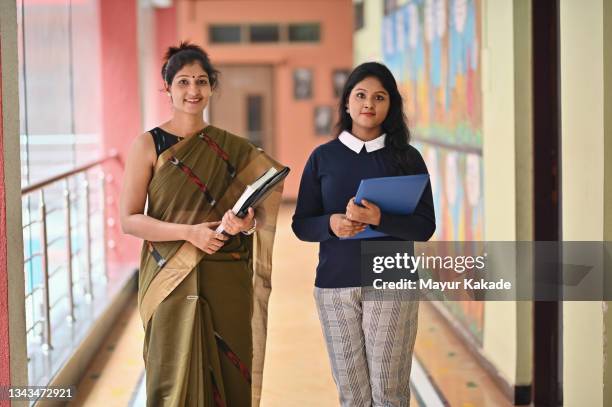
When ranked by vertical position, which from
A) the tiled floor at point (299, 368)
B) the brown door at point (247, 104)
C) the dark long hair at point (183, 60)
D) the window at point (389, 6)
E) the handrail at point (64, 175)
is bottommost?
the tiled floor at point (299, 368)

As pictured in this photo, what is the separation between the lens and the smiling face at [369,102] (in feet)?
8.58

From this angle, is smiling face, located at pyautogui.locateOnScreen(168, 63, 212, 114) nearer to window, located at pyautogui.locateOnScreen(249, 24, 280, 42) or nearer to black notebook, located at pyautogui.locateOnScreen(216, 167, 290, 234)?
black notebook, located at pyautogui.locateOnScreen(216, 167, 290, 234)

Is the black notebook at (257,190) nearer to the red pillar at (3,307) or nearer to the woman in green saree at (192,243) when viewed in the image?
the woman in green saree at (192,243)

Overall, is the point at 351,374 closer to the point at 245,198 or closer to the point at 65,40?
the point at 245,198

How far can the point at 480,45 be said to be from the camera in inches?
182

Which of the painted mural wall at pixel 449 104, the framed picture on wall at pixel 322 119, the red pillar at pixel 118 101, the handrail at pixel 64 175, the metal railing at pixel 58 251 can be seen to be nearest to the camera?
the handrail at pixel 64 175

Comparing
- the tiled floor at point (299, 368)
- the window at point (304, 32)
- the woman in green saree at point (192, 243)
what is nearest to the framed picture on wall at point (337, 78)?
the window at point (304, 32)

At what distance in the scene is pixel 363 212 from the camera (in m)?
2.53

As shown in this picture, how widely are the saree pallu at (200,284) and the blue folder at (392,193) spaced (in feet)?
1.19

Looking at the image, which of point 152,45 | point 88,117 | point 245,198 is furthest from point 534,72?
point 152,45

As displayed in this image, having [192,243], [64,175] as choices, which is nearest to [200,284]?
[192,243]

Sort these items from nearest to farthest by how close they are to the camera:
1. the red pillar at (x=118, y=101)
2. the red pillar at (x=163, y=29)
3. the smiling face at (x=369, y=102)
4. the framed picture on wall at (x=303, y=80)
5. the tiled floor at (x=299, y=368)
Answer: the smiling face at (x=369, y=102)
the tiled floor at (x=299, y=368)
the red pillar at (x=118, y=101)
the red pillar at (x=163, y=29)
the framed picture on wall at (x=303, y=80)

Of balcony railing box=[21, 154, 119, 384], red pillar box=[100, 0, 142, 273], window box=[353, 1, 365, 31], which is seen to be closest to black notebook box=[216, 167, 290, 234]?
balcony railing box=[21, 154, 119, 384]

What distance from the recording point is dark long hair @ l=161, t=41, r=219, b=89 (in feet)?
9.02
